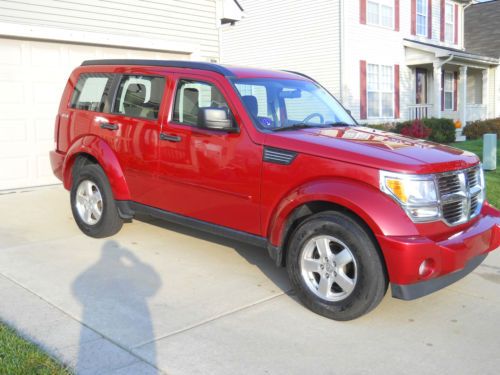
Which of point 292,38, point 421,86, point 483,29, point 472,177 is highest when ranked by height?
point 483,29

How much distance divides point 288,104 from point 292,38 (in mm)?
14430

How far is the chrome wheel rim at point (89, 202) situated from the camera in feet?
20.2

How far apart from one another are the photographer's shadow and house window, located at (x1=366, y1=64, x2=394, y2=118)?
14.9 m

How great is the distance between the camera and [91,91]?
6367 millimetres

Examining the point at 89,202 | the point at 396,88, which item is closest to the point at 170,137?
the point at 89,202

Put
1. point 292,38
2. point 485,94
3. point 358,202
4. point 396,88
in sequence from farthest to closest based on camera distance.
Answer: point 485,94 < point 396,88 < point 292,38 < point 358,202

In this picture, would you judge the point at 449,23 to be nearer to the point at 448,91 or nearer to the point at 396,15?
the point at 448,91

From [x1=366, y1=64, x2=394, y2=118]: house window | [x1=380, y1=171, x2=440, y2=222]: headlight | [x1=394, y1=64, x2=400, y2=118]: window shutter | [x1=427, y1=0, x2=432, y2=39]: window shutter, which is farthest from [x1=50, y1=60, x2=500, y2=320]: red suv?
[x1=427, y1=0, x2=432, y2=39]: window shutter

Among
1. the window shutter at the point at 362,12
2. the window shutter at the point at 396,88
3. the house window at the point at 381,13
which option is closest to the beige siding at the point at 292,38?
the window shutter at the point at 362,12

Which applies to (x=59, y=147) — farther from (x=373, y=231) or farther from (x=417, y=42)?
(x=417, y=42)

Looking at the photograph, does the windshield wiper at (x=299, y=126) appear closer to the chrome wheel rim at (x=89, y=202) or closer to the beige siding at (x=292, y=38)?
the chrome wheel rim at (x=89, y=202)

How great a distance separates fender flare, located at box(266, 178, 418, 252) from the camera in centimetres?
383

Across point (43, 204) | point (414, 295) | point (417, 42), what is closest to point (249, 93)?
point (414, 295)

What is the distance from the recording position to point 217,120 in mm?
4680
